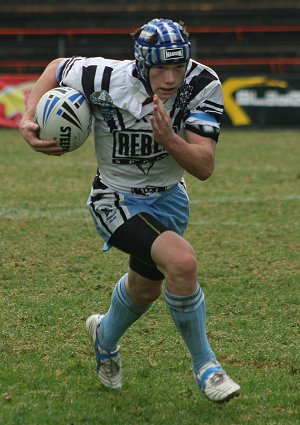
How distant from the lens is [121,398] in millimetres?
4230

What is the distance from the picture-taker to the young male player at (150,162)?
400cm

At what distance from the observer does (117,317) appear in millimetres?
4445

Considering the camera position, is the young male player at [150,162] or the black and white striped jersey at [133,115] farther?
the black and white striped jersey at [133,115]

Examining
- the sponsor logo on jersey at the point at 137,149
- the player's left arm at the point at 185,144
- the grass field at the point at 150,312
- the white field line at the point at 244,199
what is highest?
the player's left arm at the point at 185,144

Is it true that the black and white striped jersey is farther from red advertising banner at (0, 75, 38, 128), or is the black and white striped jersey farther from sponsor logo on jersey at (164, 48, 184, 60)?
red advertising banner at (0, 75, 38, 128)

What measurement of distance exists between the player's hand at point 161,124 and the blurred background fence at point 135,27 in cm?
1642

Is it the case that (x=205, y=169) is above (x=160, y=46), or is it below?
below

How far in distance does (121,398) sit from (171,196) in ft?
3.02

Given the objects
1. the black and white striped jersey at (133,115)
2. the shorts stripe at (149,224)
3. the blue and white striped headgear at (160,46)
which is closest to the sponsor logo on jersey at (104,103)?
the black and white striped jersey at (133,115)

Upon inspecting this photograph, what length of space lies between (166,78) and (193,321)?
1.02 meters

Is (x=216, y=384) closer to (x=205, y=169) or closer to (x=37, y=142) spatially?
(x=205, y=169)

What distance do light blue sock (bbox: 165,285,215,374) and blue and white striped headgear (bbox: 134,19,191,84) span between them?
946 mm

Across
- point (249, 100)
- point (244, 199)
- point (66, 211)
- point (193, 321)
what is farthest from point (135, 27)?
point (193, 321)

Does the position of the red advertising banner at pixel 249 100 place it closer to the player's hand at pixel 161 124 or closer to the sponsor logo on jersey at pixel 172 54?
the sponsor logo on jersey at pixel 172 54
